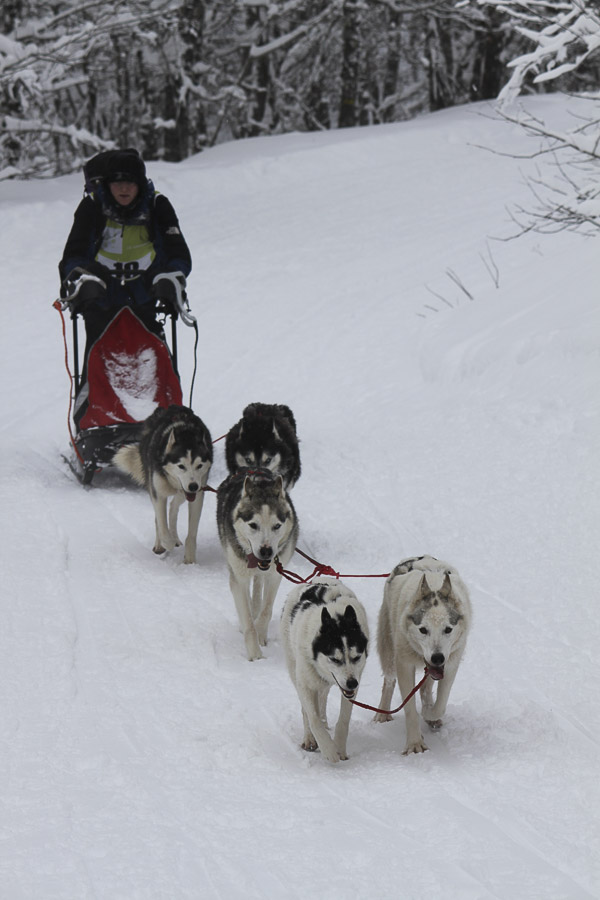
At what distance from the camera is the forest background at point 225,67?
14.6 m

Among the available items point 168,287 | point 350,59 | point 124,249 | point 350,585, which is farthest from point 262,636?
point 350,59

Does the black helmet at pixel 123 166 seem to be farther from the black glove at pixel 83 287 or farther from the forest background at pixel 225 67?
the forest background at pixel 225 67

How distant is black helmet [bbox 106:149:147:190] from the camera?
7090 mm

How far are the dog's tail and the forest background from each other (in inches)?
322

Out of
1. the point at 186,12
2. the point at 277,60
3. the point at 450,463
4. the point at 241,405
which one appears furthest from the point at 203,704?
the point at 277,60

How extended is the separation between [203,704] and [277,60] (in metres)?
22.7

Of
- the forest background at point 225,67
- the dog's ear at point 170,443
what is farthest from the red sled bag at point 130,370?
the forest background at point 225,67

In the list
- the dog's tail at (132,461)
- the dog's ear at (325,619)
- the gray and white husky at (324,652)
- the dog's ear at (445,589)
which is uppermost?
the dog's ear at (445,589)

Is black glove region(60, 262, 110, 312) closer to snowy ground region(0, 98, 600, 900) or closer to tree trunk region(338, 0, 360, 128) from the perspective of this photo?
snowy ground region(0, 98, 600, 900)

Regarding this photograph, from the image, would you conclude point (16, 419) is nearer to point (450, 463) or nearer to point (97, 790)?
point (450, 463)

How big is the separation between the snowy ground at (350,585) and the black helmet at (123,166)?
2.22 meters

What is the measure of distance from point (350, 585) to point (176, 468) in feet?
3.95

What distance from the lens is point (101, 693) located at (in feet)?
13.7

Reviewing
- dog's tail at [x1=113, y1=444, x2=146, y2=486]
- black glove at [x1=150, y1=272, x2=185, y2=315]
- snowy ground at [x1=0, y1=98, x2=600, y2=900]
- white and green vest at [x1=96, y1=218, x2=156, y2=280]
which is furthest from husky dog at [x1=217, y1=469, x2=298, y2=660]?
white and green vest at [x1=96, y1=218, x2=156, y2=280]
